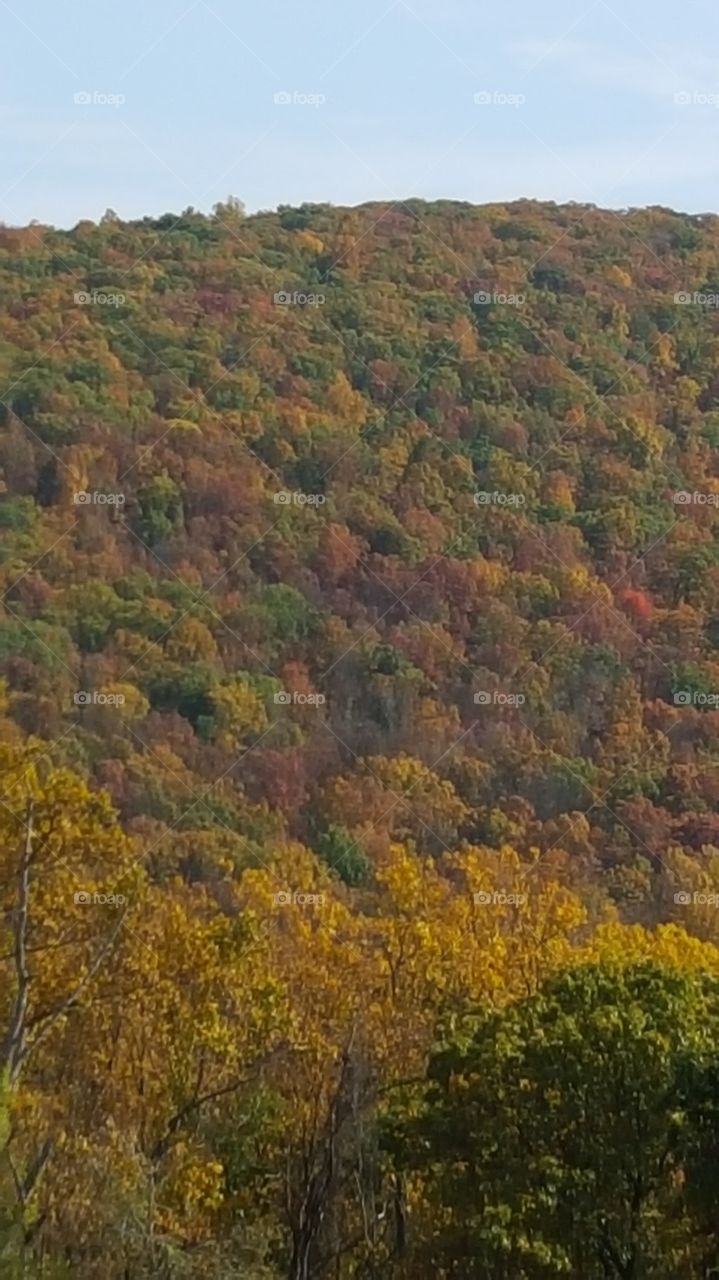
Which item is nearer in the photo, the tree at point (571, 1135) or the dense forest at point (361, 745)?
the tree at point (571, 1135)

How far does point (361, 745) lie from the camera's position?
127 ft

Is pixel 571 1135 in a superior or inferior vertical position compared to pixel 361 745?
superior

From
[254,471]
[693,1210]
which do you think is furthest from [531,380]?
[693,1210]

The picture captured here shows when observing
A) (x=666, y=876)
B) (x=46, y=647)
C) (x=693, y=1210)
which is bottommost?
(x=666, y=876)

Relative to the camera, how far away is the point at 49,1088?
1881 centimetres

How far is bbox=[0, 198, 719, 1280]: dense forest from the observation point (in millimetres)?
15172

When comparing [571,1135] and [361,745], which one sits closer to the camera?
[571,1135]

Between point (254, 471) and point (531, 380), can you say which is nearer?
point (254, 471)

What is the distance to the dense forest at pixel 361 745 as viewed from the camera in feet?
49.8

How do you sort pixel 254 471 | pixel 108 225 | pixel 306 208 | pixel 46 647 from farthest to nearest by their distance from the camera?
pixel 306 208
pixel 108 225
pixel 254 471
pixel 46 647

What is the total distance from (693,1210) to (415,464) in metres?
32.6

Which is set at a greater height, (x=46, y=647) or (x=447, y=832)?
(x=46, y=647)

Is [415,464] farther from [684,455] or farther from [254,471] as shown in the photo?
[684,455]

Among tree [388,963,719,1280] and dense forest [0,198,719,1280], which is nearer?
tree [388,963,719,1280]
